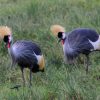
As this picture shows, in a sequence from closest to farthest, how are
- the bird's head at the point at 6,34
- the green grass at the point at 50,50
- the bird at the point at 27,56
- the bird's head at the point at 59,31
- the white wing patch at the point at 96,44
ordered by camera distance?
1. the green grass at the point at 50,50
2. the bird's head at the point at 6,34
3. the bird at the point at 27,56
4. the bird's head at the point at 59,31
5. the white wing patch at the point at 96,44

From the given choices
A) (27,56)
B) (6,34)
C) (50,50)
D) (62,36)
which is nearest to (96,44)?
(62,36)

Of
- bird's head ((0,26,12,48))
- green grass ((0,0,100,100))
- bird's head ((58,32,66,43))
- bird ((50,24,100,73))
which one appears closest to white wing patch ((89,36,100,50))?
bird ((50,24,100,73))

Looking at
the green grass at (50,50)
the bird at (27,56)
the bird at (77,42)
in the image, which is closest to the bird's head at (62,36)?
the bird at (77,42)

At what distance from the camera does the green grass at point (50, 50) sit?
15.5 ft

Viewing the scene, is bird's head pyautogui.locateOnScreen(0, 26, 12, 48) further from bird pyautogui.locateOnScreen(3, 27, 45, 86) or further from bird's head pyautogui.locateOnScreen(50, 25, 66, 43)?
bird's head pyautogui.locateOnScreen(50, 25, 66, 43)

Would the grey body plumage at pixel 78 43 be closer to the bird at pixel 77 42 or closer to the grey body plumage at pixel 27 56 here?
the bird at pixel 77 42

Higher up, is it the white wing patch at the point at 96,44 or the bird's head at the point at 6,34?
the bird's head at the point at 6,34

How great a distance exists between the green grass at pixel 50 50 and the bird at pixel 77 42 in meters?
0.15

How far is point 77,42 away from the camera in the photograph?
6.04m

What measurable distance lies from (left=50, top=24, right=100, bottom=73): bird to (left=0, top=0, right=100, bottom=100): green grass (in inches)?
5.8

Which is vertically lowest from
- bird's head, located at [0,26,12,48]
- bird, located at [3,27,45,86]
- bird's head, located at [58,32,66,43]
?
bird, located at [3,27,45,86]

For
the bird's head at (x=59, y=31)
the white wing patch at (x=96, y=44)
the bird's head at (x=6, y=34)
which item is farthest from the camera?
the white wing patch at (x=96, y=44)

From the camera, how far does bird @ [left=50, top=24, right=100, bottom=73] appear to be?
234 inches

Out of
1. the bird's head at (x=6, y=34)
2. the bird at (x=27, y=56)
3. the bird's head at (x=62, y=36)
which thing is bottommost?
the bird at (x=27, y=56)
